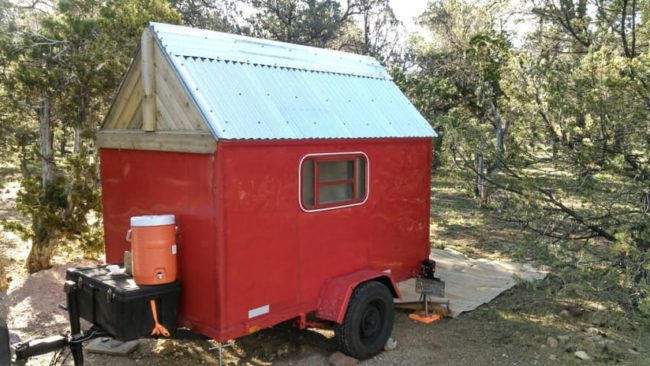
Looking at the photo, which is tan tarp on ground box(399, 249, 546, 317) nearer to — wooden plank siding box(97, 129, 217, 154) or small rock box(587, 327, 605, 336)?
small rock box(587, 327, 605, 336)

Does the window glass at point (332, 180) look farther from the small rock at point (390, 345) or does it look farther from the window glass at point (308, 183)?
the small rock at point (390, 345)

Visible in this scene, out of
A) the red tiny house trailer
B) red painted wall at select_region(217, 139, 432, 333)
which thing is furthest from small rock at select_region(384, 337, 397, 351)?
red painted wall at select_region(217, 139, 432, 333)

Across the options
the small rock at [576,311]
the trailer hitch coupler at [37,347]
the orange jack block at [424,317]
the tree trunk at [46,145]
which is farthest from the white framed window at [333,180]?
the tree trunk at [46,145]

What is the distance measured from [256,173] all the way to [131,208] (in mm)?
1598

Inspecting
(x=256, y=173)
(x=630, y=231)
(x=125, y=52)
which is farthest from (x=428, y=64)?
(x=256, y=173)

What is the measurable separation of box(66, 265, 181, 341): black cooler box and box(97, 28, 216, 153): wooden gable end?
127 cm

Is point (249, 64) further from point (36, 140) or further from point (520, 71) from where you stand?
point (36, 140)

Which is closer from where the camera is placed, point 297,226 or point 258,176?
point 258,176

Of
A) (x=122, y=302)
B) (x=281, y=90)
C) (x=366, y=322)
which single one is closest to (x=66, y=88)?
(x=281, y=90)

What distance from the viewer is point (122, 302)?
4195mm

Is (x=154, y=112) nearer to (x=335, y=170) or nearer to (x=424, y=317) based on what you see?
(x=335, y=170)

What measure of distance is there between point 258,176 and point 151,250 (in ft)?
3.71

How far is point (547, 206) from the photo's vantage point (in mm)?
6113

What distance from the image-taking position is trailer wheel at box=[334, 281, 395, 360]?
548cm
